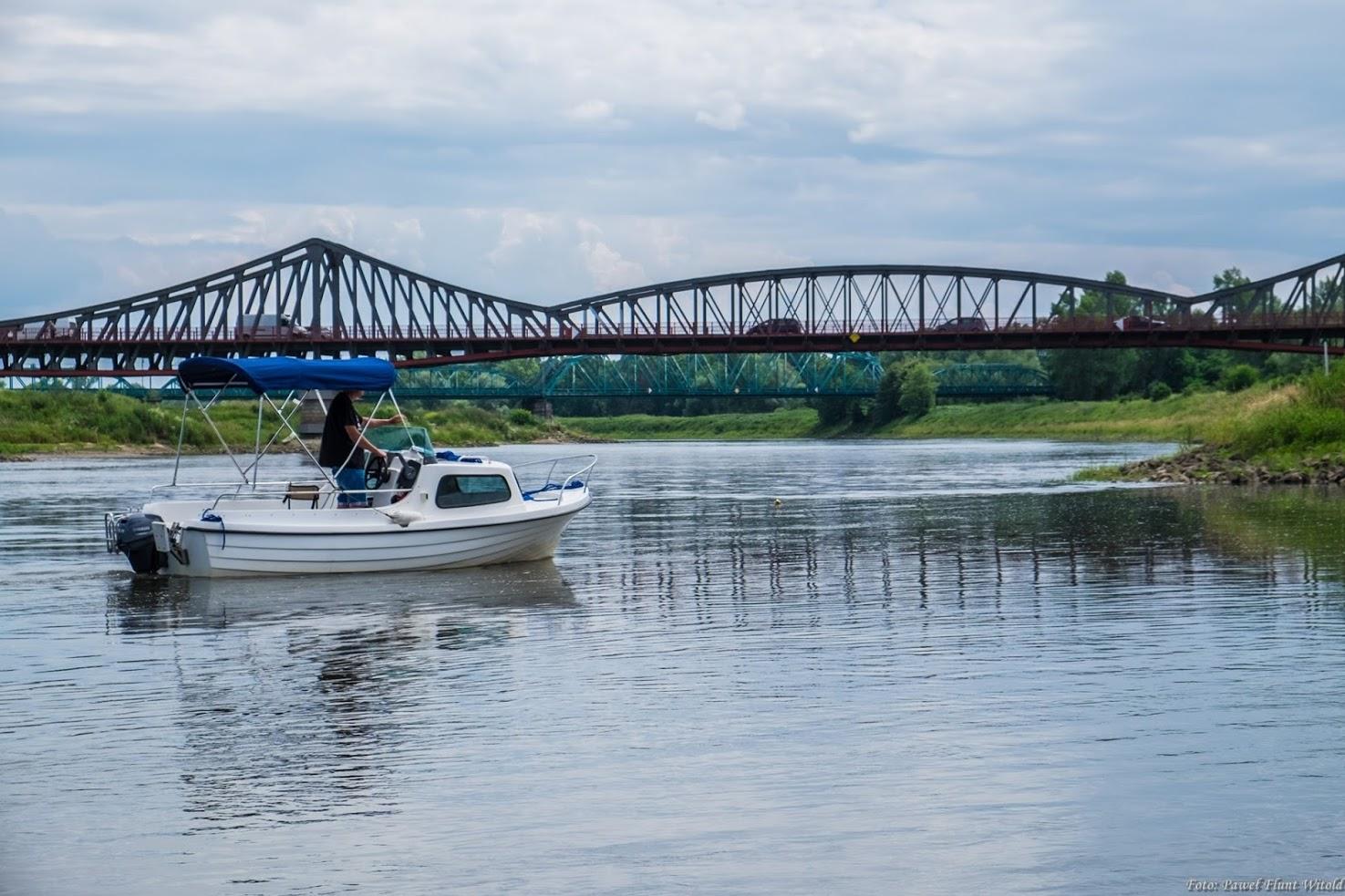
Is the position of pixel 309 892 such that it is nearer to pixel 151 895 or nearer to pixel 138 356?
pixel 151 895

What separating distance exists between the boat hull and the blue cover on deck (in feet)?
7.65

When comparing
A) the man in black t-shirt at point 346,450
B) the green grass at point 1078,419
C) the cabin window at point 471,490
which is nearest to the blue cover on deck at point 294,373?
the man in black t-shirt at point 346,450

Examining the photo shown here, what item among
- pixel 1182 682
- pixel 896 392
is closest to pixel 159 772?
pixel 1182 682

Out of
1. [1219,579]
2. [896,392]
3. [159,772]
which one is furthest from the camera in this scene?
[896,392]

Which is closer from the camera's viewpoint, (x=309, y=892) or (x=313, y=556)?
(x=309, y=892)

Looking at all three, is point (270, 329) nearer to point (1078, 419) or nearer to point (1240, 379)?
point (1078, 419)

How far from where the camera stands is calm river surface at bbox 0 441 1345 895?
10594 millimetres

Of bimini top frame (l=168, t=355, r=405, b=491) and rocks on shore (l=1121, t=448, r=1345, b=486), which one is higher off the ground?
bimini top frame (l=168, t=355, r=405, b=491)

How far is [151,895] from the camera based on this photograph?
1009 cm

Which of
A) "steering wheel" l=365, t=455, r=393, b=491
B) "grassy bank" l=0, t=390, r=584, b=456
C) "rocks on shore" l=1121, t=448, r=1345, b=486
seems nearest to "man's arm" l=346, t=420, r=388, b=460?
"steering wheel" l=365, t=455, r=393, b=491

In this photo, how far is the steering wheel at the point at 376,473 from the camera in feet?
92.3

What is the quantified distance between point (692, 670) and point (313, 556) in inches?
440

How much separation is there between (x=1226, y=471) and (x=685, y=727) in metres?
43.4

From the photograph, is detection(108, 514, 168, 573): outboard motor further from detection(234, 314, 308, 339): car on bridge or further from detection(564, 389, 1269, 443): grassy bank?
detection(234, 314, 308, 339): car on bridge
